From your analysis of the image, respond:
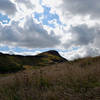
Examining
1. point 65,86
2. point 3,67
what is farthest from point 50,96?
point 3,67

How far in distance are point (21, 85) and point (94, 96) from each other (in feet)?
10.0

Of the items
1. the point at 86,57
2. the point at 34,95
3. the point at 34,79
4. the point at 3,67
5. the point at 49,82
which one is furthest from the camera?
the point at 3,67

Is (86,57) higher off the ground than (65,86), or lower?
higher

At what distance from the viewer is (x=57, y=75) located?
22.4ft

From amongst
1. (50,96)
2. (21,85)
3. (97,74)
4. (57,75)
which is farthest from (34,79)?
(97,74)

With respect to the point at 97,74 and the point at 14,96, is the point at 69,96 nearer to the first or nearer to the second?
the point at 14,96

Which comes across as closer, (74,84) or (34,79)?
(74,84)

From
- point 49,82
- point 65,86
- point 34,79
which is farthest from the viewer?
point 34,79

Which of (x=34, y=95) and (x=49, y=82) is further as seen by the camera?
(x=49, y=82)

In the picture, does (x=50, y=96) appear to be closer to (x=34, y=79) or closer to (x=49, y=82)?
(x=49, y=82)

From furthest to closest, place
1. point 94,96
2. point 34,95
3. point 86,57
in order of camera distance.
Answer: point 86,57
point 34,95
point 94,96

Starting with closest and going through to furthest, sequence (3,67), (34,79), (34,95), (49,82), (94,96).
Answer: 1. (94,96)
2. (34,95)
3. (49,82)
4. (34,79)
5. (3,67)

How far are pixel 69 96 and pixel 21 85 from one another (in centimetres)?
252

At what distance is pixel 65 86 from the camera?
5.24 metres
